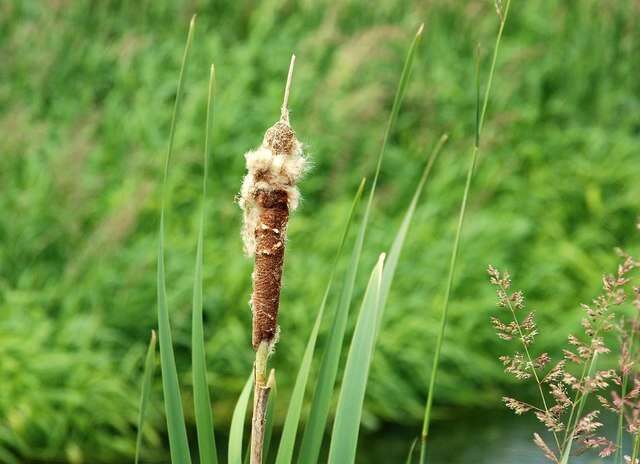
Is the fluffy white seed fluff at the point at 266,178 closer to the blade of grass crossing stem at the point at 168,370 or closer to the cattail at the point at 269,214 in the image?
the cattail at the point at 269,214

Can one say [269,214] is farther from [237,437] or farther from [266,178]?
[237,437]

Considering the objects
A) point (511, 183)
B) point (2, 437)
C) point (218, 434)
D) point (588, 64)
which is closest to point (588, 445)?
point (2, 437)

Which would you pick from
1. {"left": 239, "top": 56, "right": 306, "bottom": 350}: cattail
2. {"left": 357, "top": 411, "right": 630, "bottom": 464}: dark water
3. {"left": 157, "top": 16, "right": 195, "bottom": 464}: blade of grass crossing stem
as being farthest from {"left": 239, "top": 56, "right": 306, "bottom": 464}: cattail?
{"left": 357, "top": 411, "right": 630, "bottom": 464}: dark water

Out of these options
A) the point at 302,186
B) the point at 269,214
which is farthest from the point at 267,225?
the point at 302,186

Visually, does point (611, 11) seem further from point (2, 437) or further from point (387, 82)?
point (2, 437)

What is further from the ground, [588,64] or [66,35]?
[588,64]

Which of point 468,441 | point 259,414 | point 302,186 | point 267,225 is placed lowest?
point 259,414
